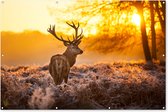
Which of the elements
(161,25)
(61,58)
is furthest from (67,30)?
(161,25)

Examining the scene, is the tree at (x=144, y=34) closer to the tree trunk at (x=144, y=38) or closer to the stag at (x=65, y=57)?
the tree trunk at (x=144, y=38)

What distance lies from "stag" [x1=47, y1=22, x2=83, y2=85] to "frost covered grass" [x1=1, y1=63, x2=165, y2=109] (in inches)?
1.3

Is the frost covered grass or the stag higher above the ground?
the stag

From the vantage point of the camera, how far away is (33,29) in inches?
129

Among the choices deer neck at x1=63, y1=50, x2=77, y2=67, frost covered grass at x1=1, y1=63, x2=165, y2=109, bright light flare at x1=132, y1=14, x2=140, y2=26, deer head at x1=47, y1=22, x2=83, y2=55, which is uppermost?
bright light flare at x1=132, y1=14, x2=140, y2=26

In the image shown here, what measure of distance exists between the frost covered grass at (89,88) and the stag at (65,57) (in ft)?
0.11

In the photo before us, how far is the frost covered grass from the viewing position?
3223 mm

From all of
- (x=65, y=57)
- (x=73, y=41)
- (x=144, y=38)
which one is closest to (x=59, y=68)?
(x=65, y=57)

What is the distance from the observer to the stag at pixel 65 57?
3264 mm

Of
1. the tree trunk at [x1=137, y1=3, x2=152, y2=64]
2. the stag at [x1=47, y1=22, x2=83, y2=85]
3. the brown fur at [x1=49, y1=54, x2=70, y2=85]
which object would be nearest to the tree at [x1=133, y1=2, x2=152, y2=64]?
the tree trunk at [x1=137, y1=3, x2=152, y2=64]

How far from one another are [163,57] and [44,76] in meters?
0.78

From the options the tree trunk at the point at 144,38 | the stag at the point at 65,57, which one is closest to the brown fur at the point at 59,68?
the stag at the point at 65,57

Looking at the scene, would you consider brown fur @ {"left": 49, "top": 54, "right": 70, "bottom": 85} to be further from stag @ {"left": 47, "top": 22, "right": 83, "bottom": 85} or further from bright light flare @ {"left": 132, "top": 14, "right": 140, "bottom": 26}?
bright light flare @ {"left": 132, "top": 14, "right": 140, "bottom": 26}

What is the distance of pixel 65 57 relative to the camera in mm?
3277
